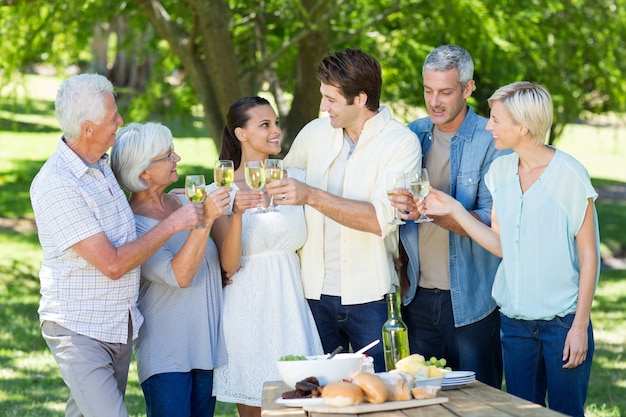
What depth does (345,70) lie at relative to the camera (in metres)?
4.51

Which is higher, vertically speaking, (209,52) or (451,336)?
(209,52)

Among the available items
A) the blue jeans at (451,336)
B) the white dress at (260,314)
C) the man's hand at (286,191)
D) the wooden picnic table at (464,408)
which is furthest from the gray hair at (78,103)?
the blue jeans at (451,336)

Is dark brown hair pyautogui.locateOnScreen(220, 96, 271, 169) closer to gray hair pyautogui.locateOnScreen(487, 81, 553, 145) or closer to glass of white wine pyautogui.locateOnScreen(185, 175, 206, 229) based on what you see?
glass of white wine pyautogui.locateOnScreen(185, 175, 206, 229)

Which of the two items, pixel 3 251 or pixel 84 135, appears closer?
pixel 84 135

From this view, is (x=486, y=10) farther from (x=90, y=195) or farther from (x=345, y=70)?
(x=90, y=195)

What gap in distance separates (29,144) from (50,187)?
19318mm

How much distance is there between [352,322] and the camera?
4.60 meters

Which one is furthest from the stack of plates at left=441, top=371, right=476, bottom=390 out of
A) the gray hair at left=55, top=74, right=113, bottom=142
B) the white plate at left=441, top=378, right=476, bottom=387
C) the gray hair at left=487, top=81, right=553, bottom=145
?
the gray hair at left=55, top=74, right=113, bottom=142

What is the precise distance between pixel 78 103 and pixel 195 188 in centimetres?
59

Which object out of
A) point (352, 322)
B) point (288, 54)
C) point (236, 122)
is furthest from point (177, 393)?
point (288, 54)

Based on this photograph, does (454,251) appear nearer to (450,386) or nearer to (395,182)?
(395,182)

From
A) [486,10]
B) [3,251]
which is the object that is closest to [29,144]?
[3,251]

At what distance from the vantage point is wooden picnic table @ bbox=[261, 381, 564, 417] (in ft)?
10.8

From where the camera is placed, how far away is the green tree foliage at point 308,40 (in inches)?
362
